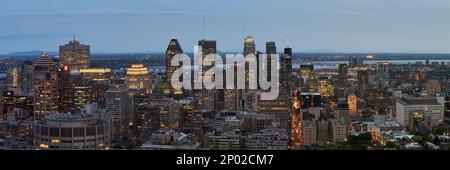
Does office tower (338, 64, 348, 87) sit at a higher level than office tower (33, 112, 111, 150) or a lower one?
higher

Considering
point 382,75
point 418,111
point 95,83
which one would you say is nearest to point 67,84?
point 95,83

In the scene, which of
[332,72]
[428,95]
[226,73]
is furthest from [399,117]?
[226,73]

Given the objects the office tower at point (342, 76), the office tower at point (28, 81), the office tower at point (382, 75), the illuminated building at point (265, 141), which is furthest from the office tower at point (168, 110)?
the office tower at point (382, 75)

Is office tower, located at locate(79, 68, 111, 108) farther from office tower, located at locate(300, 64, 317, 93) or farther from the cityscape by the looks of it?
office tower, located at locate(300, 64, 317, 93)

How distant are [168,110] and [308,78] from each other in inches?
100

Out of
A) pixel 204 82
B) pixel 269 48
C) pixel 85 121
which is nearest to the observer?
pixel 85 121

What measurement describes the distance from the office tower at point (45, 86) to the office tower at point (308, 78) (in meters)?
3.57

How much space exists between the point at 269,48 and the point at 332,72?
119 centimetres

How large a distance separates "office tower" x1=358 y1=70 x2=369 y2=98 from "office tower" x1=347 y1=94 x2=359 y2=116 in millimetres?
194

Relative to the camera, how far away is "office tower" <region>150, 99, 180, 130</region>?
6.75 meters

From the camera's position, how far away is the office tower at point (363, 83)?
836 cm

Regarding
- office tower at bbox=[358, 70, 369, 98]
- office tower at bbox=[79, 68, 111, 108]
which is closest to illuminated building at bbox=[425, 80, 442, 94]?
office tower at bbox=[358, 70, 369, 98]
